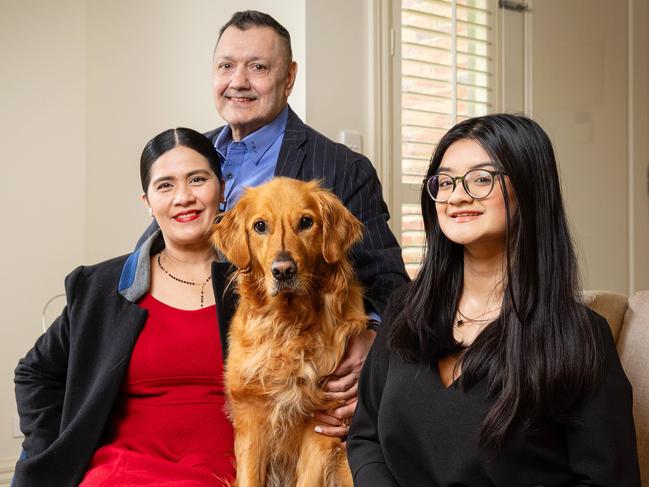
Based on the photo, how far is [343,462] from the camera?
1.78 metres

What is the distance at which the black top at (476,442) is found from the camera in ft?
4.20

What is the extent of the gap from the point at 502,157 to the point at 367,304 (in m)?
0.74

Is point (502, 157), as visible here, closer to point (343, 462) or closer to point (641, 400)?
point (641, 400)

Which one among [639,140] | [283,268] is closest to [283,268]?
[283,268]

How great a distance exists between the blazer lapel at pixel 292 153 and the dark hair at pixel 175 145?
299 millimetres

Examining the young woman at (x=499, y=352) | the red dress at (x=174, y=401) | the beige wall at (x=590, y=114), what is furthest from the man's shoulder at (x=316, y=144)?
the beige wall at (x=590, y=114)

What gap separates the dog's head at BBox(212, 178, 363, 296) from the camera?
1.74 metres

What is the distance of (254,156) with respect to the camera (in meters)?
2.44

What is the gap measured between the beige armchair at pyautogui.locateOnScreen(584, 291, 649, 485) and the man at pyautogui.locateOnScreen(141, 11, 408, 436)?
0.55 meters

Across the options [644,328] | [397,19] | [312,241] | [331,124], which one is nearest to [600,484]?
[644,328]

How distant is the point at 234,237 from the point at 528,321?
76 centimetres

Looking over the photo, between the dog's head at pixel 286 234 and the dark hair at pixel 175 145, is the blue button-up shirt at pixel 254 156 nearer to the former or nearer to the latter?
the dark hair at pixel 175 145

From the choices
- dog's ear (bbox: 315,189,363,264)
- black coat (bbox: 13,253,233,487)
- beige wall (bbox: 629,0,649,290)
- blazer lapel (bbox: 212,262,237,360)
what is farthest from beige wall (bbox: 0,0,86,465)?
beige wall (bbox: 629,0,649,290)

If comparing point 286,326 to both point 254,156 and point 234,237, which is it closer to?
point 234,237
